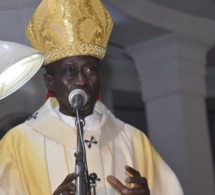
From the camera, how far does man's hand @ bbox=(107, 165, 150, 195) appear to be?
371cm

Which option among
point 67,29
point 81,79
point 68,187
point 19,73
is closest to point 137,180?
point 68,187

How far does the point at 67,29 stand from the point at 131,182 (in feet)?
2.95

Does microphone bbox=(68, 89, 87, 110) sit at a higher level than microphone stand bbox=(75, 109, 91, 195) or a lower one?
higher

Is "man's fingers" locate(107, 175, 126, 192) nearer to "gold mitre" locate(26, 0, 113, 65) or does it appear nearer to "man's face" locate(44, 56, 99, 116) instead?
"man's face" locate(44, 56, 99, 116)

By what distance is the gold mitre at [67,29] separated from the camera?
13.3 feet

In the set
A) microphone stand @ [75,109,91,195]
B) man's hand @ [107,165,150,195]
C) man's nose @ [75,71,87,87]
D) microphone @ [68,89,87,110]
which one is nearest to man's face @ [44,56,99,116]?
man's nose @ [75,71,87,87]

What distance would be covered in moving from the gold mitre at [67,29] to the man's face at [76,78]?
51 millimetres

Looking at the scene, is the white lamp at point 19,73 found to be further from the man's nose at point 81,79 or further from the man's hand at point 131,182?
the man's hand at point 131,182

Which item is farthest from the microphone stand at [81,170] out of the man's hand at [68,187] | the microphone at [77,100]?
the man's hand at [68,187]

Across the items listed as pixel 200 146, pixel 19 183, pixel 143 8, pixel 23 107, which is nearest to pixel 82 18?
pixel 19 183

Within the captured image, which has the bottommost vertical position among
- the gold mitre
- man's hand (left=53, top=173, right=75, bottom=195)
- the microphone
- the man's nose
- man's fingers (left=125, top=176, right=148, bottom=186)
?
man's hand (left=53, top=173, right=75, bottom=195)

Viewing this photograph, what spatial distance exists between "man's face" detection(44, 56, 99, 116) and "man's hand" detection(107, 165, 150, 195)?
0.37 meters

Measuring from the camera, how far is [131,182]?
3.73 m

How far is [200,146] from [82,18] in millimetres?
3970
